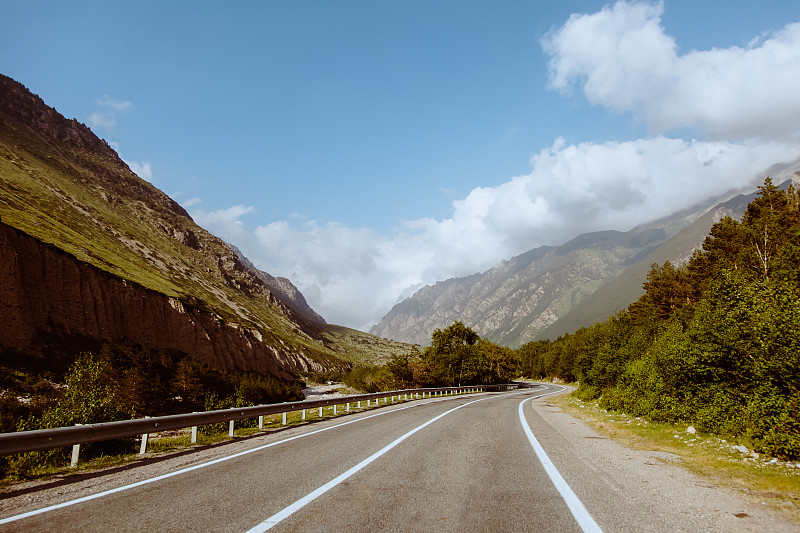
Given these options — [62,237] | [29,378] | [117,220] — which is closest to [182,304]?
[62,237]

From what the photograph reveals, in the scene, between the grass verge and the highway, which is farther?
the grass verge

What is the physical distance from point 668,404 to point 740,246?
28468mm

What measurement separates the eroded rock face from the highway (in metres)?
37.1

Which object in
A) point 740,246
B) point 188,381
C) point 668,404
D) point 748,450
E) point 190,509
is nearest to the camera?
point 190,509

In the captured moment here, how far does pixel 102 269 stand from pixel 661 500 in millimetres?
59601

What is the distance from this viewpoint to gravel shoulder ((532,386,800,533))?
15.1 ft

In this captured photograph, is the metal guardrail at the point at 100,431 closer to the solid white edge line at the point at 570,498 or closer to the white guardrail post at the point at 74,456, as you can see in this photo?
the white guardrail post at the point at 74,456

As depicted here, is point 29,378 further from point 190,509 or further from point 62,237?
point 190,509

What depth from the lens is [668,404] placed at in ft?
47.1

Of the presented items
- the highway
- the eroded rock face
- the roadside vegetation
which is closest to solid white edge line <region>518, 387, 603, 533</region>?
the highway

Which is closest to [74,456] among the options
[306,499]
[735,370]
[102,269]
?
[306,499]

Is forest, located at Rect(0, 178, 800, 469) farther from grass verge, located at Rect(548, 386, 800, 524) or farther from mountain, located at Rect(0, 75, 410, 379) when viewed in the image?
mountain, located at Rect(0, 75, 410, 379)

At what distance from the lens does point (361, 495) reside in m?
5.64

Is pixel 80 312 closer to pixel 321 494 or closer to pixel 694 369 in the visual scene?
pixel 321 494
